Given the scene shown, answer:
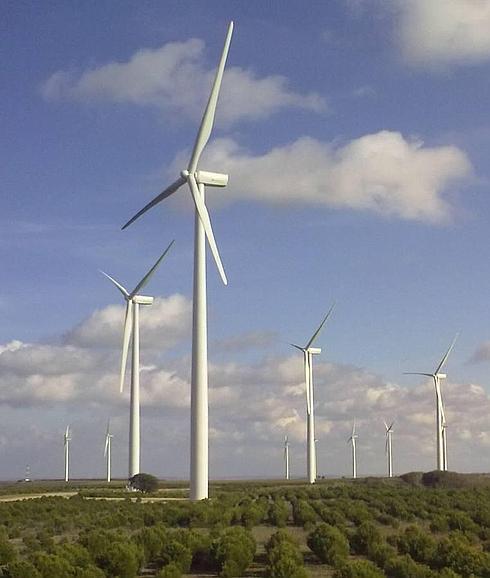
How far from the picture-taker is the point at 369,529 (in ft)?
113

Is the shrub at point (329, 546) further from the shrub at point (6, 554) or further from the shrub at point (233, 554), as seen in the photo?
the shrub at point (6, 554)

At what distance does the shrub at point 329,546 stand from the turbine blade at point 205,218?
19.2m

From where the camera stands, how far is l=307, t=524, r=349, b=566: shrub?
29750 mm

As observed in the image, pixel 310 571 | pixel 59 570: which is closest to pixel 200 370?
pixel 310 571

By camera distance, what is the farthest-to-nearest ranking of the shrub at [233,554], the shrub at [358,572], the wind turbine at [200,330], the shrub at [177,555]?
1. the wind turbine at [200,330]
2. the shrub at [177,555]
3. the shrub at [233,554]
4. the shrub at [358,572]

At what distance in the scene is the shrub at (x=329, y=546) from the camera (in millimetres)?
29750

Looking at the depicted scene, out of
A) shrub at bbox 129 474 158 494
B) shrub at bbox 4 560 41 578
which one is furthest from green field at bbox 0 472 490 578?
shrub at bbox 129 474 158 494

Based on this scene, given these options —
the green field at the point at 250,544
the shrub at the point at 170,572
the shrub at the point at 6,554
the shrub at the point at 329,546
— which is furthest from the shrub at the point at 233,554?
the shrub at the point at 6,554

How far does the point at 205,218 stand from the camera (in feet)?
182

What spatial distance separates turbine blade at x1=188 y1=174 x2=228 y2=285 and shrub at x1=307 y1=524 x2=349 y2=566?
63.1ft

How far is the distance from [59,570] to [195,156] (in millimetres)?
37994

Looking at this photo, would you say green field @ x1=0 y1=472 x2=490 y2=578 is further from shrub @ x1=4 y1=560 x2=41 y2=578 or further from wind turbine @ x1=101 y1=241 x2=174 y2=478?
wind turbine @ x1=101 y1=241 x2=174 y2=478

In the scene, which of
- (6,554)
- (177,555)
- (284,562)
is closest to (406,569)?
(284,562)

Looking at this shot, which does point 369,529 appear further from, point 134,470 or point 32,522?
point 134,470
